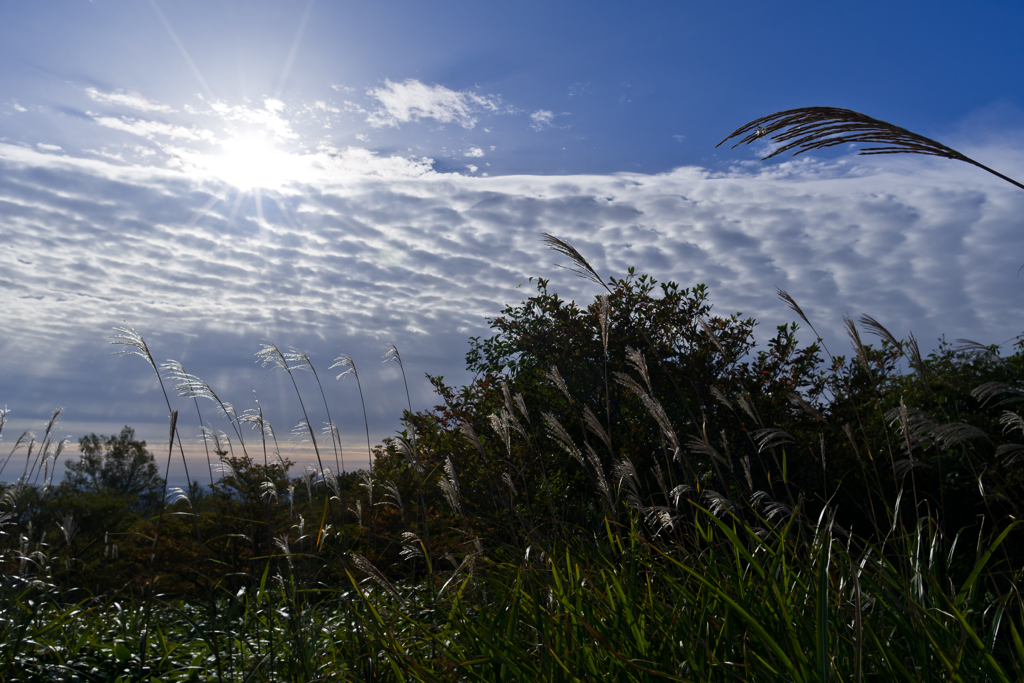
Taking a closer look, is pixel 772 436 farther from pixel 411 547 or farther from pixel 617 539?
pixel 411 547

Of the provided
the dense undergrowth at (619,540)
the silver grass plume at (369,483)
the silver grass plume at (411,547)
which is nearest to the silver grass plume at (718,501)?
the dense undergrowth at (619,540)

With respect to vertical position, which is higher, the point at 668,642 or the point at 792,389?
the point at 792,389

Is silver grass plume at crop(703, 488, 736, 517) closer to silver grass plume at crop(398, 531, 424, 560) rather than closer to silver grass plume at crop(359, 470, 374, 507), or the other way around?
silver grass plume at crop(398, 531, 424, 560)

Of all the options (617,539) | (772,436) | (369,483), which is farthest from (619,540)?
(369,483)

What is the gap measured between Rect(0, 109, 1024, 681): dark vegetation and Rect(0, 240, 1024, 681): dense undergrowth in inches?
1.1

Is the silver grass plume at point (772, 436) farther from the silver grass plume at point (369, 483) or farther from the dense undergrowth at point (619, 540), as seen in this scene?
the silver grass plume at point (369, 483)

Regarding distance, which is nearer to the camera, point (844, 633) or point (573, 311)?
point (844, 633)

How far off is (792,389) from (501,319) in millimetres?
3060

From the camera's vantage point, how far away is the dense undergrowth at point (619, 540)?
199 centimetres

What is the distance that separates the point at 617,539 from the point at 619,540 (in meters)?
0.29

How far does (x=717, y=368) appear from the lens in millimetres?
5809

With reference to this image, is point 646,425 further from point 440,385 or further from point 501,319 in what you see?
point 440,385

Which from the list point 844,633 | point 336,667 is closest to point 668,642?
point 844,633

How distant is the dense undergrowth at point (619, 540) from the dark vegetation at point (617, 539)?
0.09 feet
